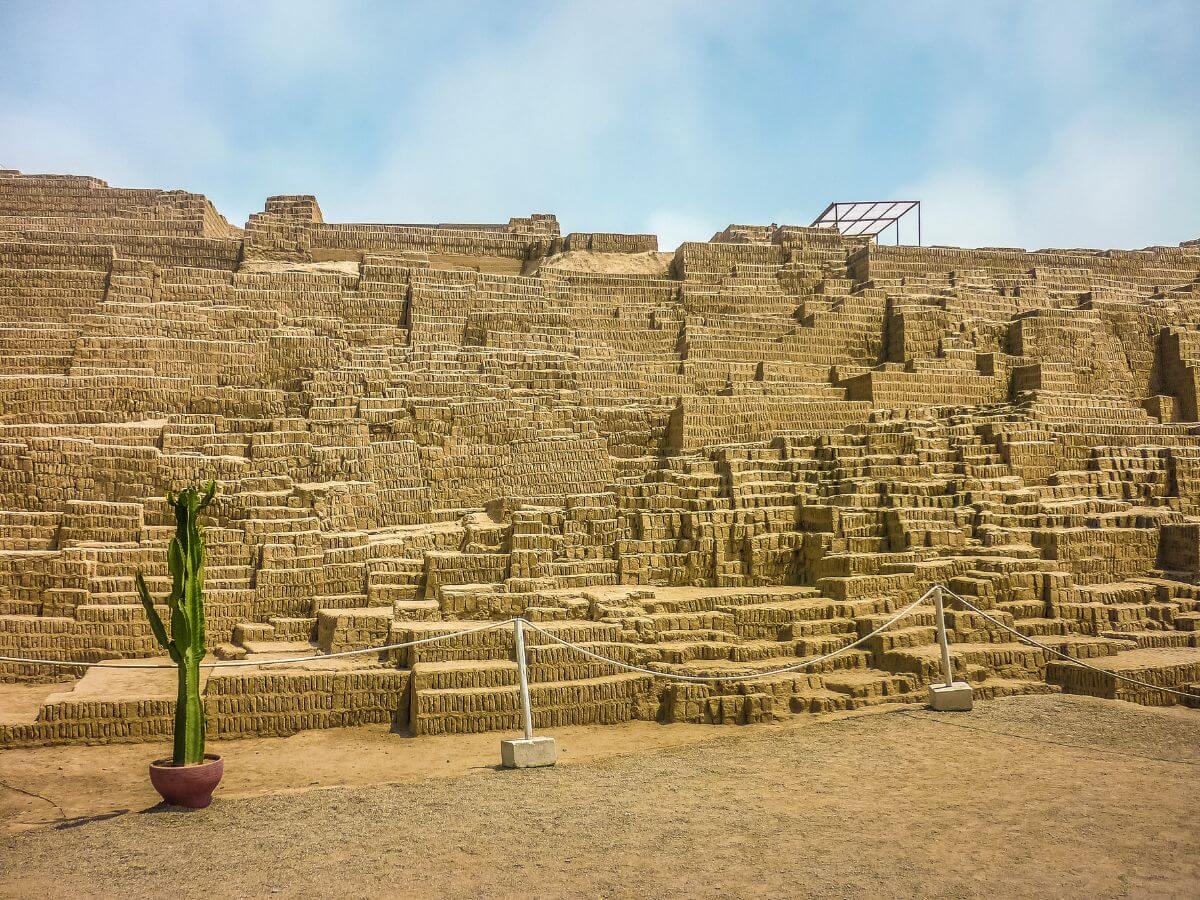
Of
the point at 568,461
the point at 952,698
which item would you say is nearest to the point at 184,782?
the point at 952,698

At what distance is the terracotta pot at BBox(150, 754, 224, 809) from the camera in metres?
6.27

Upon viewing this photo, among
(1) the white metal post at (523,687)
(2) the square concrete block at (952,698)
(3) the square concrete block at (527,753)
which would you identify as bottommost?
(3) the square concrete block at (527,753)

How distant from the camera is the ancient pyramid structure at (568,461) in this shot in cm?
990

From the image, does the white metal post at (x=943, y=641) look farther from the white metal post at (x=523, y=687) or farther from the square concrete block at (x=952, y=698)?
the white metal post at (x=523, y=687)

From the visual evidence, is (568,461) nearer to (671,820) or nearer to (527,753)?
(527,753)

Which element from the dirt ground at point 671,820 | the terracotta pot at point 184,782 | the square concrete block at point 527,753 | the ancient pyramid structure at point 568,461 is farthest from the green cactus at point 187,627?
the ancient pyramid structure at point 568,461

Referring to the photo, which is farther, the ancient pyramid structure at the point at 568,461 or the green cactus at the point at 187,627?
the ancient pyramid structure at the point at 568,461

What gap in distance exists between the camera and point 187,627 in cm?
650

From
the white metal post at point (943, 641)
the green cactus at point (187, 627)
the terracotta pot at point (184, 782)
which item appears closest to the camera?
the terracotta pot at point (184, 782)

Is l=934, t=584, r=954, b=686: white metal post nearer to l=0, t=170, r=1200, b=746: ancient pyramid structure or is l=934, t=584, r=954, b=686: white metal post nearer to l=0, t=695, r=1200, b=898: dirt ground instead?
l=0, t=695, r=1200, b=898: dirt ground

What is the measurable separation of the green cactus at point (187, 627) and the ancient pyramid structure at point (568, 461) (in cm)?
271

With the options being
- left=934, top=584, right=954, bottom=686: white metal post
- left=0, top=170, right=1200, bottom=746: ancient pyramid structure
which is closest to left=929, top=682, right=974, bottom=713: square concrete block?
left=934, top=584, right=954, bottom=686: white metal post

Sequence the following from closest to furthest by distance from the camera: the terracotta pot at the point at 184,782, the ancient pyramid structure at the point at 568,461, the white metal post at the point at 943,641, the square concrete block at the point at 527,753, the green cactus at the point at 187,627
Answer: the terracotta pot at the point at 184,782, the green cactus at the point at 187,627, the square concrete block at the point at 527,753, the white metal post at the point at 943,641, the ancient pyramid structure at the point at 568,461

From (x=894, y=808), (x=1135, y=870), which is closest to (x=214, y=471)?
(x=894, y=808)
